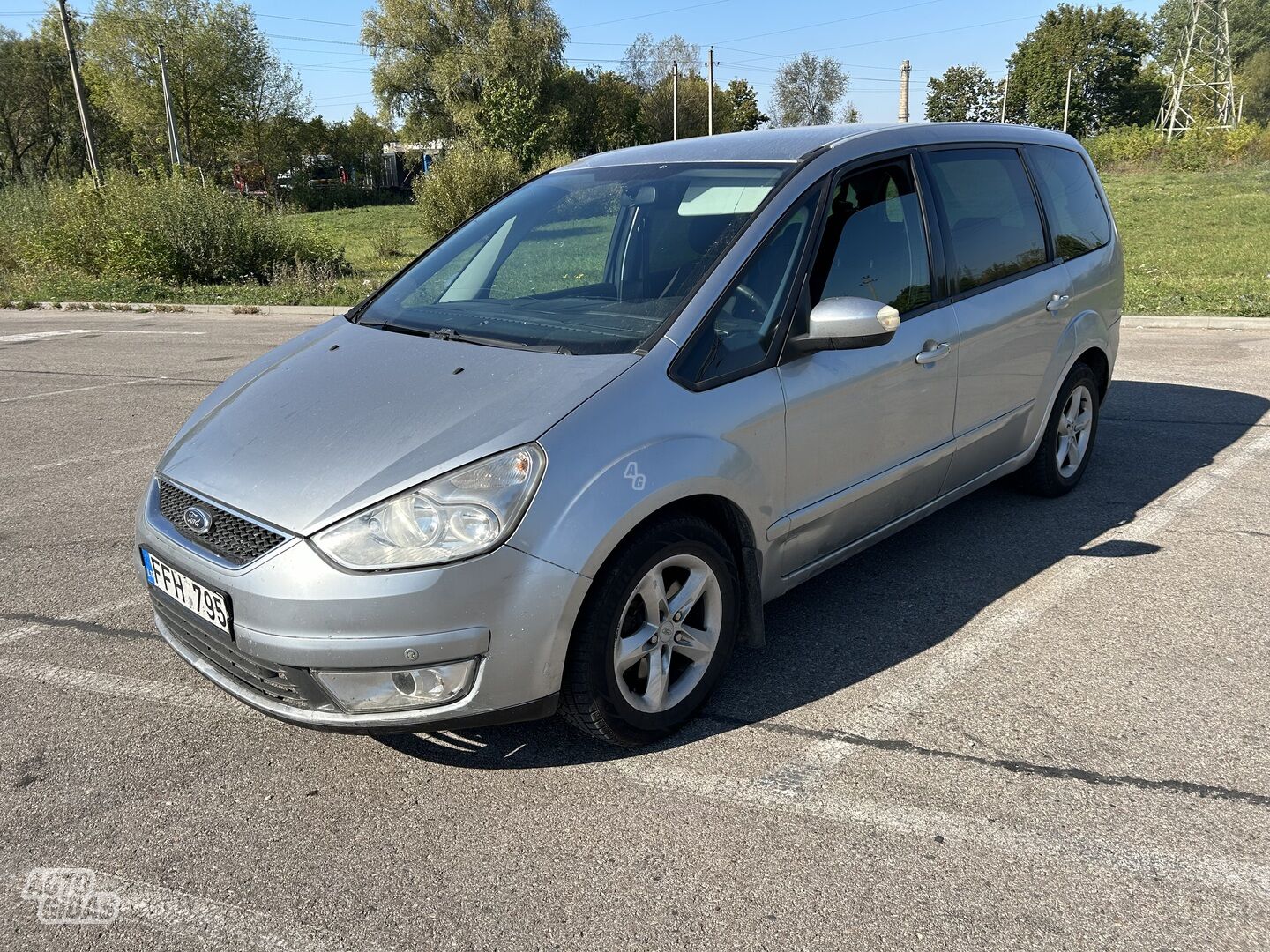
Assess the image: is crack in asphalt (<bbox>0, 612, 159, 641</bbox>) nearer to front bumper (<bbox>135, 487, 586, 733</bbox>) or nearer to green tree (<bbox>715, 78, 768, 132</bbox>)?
front bumper (<bbox>135, 487, 586, 733</bbox>)

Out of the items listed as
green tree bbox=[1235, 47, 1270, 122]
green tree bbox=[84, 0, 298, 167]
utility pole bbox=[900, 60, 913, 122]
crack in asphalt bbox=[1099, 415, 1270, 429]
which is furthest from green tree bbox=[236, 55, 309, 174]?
green tree bbox=[1235, 47, 1270, 122]

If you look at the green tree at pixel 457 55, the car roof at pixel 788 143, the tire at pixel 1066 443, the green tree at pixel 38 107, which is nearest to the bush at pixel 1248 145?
the green tree at pixel 457 55

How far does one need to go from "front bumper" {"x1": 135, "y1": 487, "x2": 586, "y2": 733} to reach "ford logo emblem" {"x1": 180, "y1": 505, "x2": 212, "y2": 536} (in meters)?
0.12

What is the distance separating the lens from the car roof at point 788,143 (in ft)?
12.3

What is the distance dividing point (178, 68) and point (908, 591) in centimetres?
6458

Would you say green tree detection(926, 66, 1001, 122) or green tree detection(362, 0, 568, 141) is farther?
green tree detection(926, 66, 1001, 122)

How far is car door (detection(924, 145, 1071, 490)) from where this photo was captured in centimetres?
414

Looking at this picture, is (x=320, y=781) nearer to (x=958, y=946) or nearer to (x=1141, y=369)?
(x=958, y=946)

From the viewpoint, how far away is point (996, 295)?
4.30m

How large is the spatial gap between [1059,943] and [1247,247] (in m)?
19.0

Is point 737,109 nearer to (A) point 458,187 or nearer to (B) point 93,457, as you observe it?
(A) point 458,187

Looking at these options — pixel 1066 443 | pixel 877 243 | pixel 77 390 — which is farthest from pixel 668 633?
pixel 77 390

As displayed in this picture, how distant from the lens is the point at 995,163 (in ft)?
15.0

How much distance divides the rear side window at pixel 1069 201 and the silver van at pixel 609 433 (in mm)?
320
